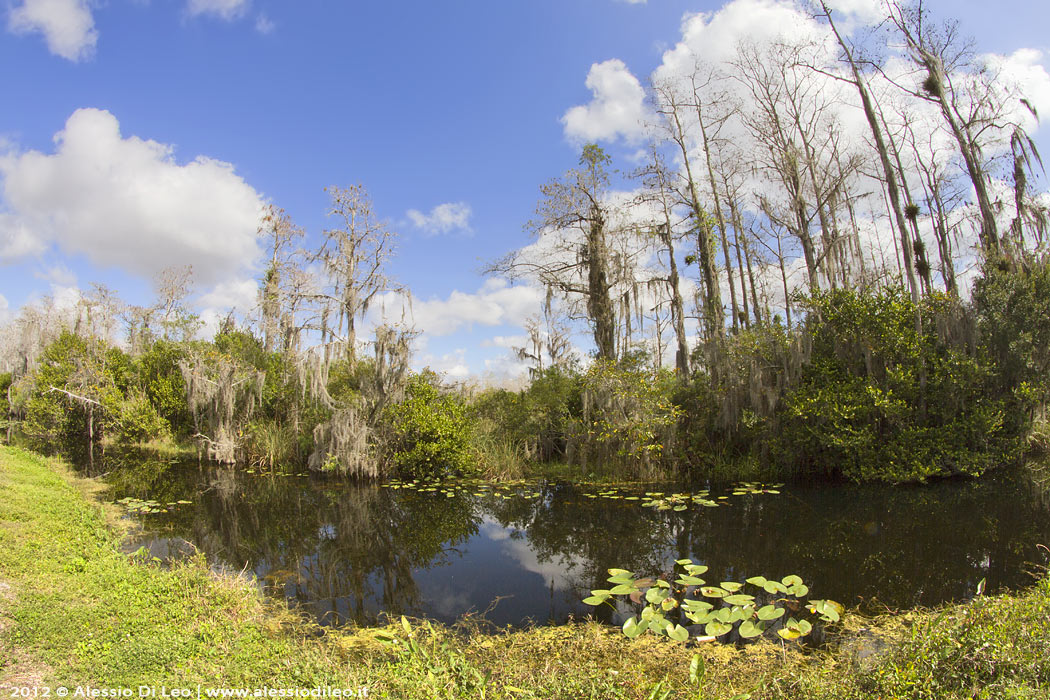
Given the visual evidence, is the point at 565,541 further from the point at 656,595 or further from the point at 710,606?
the point at 710,606

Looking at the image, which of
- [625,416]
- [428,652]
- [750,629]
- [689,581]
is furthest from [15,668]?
[625,416]

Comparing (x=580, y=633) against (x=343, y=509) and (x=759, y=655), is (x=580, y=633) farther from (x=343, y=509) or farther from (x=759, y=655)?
(x=343, y=509)

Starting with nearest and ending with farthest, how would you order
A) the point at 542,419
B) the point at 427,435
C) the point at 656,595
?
the point at 656,595 → the point at 427,435 → the point at 542,419

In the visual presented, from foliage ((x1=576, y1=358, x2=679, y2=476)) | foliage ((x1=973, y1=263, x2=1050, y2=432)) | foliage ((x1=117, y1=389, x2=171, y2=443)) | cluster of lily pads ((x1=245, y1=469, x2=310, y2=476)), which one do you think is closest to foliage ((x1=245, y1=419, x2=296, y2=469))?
cluster of lily pads ((x1=245, y1=469, x2=310, y2=476))

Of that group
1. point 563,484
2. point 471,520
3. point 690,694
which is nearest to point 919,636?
point 690,694

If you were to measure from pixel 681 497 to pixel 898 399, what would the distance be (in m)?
4.75

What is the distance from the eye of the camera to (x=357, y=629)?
16.7ft

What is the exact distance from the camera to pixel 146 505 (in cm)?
1017

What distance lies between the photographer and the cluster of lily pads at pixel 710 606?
471 centimetres

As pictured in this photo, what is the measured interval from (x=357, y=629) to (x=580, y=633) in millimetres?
2152

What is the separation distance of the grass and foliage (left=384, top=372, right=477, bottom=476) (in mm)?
7055

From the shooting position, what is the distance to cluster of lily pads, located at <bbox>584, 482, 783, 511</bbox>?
382 inches

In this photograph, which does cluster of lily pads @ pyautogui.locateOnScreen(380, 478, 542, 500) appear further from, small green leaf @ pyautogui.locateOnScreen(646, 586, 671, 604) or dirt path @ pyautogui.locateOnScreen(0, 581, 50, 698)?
dirt path @ pyautogui.locateOnScreen(0, 581, 50, 698)

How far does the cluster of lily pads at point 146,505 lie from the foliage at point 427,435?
4.52 m
